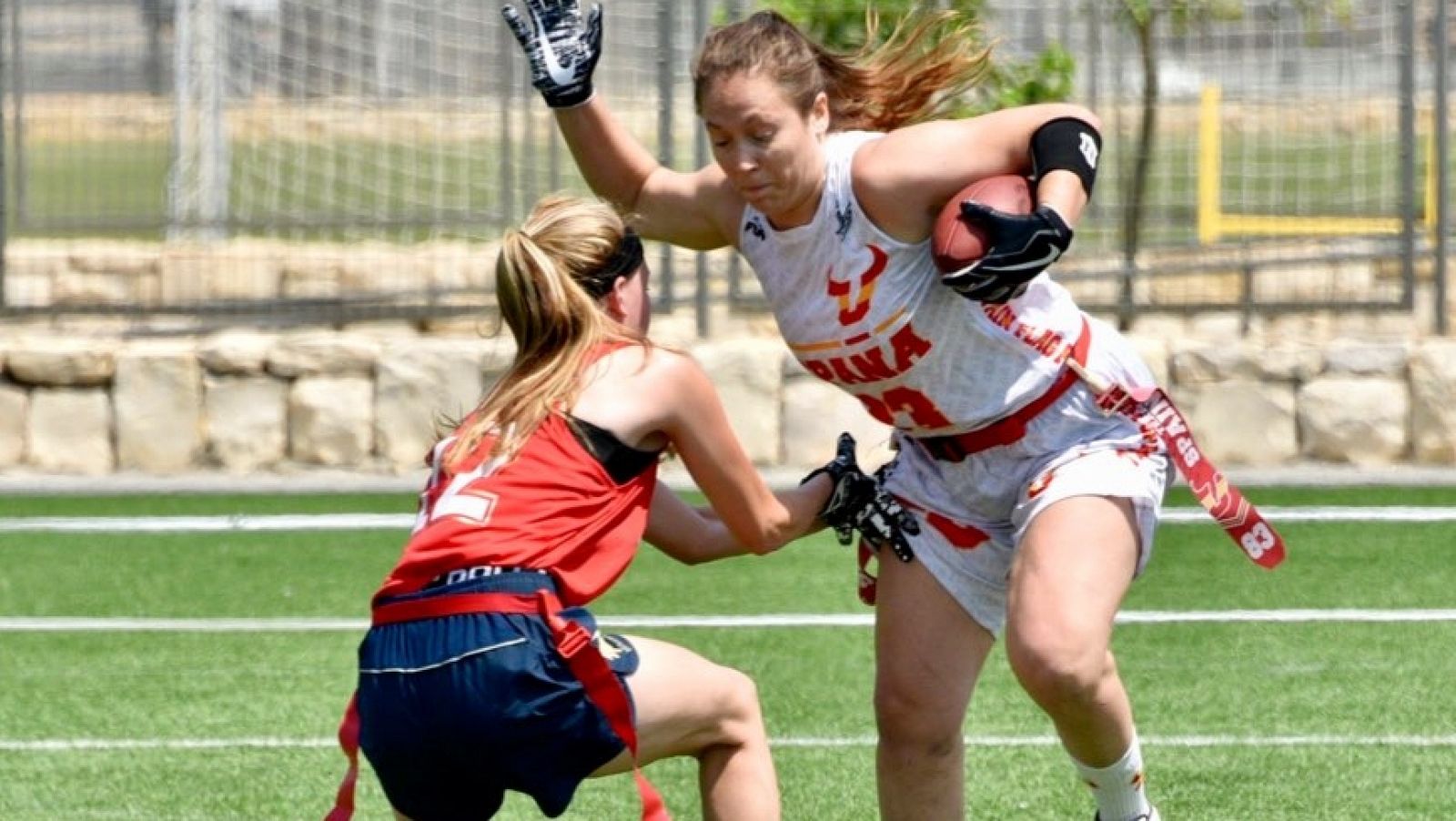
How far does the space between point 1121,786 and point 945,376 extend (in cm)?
92

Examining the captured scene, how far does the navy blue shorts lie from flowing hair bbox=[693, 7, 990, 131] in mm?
1167

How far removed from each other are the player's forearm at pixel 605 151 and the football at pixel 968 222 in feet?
2.57

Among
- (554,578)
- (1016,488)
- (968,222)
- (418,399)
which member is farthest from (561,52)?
(418,399)

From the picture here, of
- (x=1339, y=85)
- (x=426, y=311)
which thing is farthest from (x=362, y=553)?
(x=1339, y=85)

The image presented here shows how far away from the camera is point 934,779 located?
484 centimetres

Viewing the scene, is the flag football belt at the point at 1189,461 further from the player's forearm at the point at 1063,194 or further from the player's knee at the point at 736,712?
the player's knee at the point at 736,712

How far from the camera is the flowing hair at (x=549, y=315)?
4.21m

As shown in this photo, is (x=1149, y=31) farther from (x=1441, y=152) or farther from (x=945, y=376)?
(x=945, y=376)

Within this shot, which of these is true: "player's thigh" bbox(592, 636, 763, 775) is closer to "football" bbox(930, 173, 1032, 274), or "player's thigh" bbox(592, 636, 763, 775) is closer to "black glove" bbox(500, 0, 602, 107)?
"football" bbox(930, 173, 1032, 274)

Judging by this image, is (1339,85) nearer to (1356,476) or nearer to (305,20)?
(1356,476)

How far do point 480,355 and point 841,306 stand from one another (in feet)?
21.2

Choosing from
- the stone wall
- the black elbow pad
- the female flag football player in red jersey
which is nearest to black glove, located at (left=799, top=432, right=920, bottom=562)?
the female flag football player in red jersey

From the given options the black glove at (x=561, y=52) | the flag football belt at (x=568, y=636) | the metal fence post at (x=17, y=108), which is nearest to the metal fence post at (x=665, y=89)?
the metal fence post at (x=17, y=108)

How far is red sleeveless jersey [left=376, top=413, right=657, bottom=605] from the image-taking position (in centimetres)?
407
